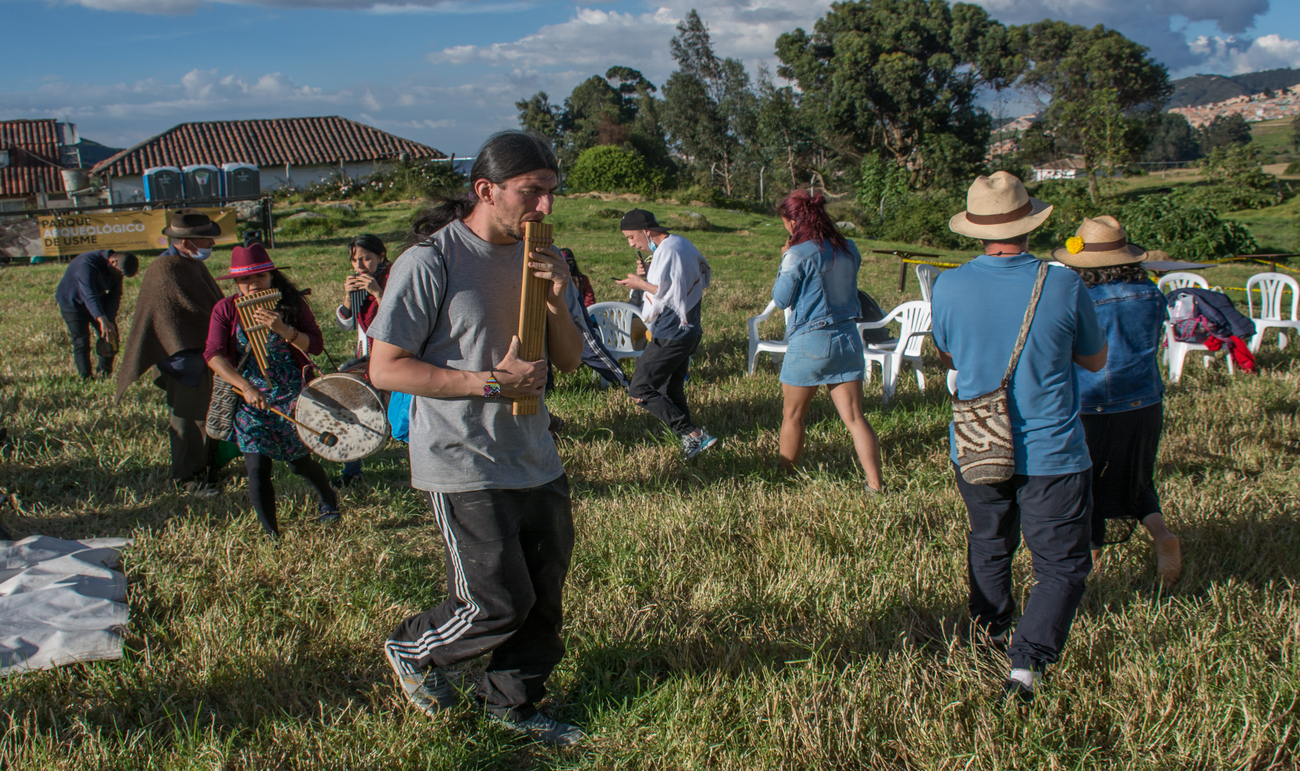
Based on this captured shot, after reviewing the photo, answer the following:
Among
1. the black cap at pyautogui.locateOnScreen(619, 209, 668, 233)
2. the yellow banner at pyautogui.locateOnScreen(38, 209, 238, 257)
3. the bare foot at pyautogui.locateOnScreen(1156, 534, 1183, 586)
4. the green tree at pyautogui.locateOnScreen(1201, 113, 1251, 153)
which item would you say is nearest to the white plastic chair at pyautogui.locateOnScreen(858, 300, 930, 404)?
the black cap at pyautogui.locateOnScreen(619, 209, 668, 233)

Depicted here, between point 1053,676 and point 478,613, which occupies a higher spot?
point 478,613

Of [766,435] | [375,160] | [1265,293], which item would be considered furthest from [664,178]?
[766,435]

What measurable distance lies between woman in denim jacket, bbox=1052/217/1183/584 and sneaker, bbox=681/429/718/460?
2.70 meters

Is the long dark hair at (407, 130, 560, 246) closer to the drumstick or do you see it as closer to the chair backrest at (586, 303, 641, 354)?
the drumstick

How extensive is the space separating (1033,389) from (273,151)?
5286 cm

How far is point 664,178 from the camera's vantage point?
129 feet

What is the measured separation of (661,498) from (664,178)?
36.1 m

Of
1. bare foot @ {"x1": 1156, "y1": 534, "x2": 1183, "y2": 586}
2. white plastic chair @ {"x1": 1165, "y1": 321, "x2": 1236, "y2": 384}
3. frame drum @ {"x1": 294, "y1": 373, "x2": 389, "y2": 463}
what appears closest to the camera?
bare foot @ {"x1": 1156, "y1": 534, "x2": 1183, "y2": 586}

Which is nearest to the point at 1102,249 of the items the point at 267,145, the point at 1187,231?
the point at 1187,231

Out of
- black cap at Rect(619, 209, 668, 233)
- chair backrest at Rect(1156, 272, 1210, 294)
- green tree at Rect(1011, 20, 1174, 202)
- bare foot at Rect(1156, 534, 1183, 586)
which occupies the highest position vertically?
green tree at Rect(1011, 20, 1174, 202)

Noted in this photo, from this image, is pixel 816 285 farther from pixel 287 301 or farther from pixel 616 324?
pixel 616 324

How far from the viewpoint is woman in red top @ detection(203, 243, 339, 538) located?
429 cm

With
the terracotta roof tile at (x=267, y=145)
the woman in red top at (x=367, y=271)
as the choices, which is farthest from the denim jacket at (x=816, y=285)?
the terracotta roof tile at (x=267, y=145)

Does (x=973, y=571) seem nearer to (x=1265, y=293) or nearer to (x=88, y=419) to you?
(x=88, y=419)
